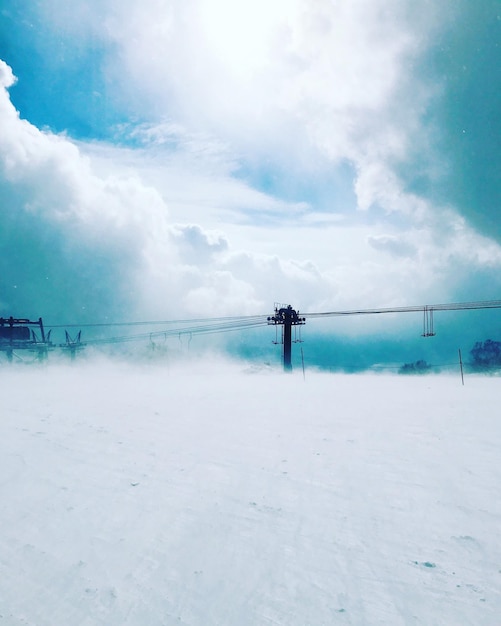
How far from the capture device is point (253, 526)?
5785mm

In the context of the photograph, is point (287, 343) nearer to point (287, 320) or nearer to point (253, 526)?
point (287, 320)

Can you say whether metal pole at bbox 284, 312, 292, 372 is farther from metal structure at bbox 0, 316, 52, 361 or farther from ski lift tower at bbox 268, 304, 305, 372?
metal structure at bbox 0, 316, 52, 361

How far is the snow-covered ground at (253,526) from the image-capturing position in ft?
13.8

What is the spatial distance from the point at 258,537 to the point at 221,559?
27.7 inches

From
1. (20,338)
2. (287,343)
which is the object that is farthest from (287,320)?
(20,338)

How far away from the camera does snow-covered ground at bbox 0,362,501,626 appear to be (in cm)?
420

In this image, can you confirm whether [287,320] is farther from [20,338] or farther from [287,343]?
[20,338]

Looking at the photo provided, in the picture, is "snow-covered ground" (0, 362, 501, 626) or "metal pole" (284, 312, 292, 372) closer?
"snow-covered ground" (0, 362, 501, 626)

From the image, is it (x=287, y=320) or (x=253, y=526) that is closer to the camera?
(x=253, y=526)

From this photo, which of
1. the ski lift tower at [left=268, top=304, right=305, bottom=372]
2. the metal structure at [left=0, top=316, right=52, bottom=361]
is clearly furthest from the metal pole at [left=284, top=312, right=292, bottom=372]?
the metal structure at [left=0, top=316, right=52, bottom=361]

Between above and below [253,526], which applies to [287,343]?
above

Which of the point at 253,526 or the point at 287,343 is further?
the point at 287,343

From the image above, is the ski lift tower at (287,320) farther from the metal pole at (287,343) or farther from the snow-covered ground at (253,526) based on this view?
the snow-covered ground at (253,526)

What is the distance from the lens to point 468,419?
12352mm
